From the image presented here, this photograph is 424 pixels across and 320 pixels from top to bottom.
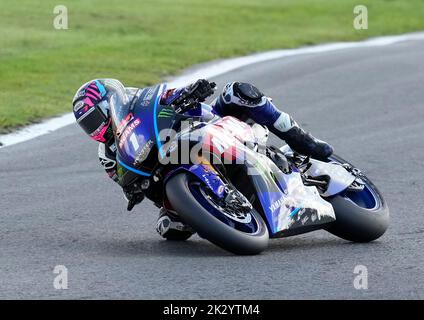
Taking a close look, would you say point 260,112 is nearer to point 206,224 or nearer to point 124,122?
point 124,122

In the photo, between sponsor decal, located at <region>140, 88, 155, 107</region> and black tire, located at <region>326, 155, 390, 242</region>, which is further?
black tire, located at <region>326, 155, 390, 242</region>

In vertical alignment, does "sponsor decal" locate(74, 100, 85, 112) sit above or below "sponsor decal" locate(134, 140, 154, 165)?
above

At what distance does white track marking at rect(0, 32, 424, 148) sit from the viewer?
42.4 feet

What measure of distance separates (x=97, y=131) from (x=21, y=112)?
637 cm

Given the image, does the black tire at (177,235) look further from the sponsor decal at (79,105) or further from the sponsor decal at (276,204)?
the sponsor decal at (79,105)

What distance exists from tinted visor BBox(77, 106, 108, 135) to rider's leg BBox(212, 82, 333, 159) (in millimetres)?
753

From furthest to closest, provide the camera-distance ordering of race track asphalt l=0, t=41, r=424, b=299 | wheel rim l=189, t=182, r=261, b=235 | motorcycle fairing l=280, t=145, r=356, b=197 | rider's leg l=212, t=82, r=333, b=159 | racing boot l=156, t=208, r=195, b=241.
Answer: motorcycle fairing l=280, t=145, r=356, b=197
racing boot l=156, t=208, r=195, b=241
rider's leg l=212, t=82, r=333, b=159
wheel rim l=189, t=182, r=261, b=235
race track asphalt l=0, t=41, r=424, b=299

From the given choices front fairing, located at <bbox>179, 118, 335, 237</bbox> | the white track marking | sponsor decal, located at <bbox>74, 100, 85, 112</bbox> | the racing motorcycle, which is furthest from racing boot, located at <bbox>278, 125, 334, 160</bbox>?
the white track marking

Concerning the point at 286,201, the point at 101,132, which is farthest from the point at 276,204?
the point at 101,132

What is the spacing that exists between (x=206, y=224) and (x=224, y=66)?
466 inches

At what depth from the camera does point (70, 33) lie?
22.1m

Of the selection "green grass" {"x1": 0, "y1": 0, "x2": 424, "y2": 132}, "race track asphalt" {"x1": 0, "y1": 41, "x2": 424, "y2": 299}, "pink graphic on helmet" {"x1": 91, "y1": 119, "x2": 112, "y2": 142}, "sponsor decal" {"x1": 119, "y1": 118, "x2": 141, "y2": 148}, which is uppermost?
"sponsor decal" {"x1": 119, "y1": 118, "x2": 141, "y2": 148}

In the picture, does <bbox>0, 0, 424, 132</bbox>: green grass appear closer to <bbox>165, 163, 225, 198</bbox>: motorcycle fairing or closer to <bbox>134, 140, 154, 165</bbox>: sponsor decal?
<bbox>134, 140, 154, 165</bbox>: sponsor decal
